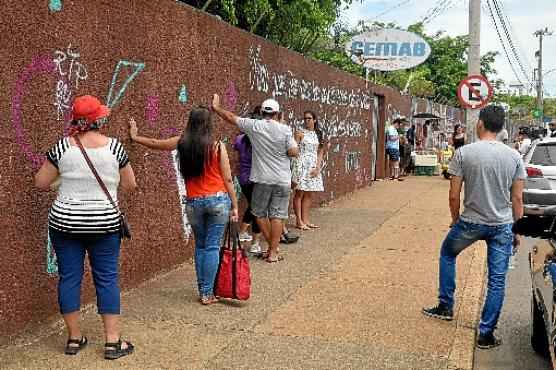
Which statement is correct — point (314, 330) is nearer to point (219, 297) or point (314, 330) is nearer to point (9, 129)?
point (219, 297)

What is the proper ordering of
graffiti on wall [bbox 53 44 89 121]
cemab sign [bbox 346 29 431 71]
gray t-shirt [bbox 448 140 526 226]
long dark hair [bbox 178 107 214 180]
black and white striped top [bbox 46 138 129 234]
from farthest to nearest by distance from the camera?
cemab sign [bbox 346 29 431 71]
long dark hair [bbox 178 107 214 180]
gray t-shirt [bbox 448 140 526 226]
graffiti on wall [bbox 53 44 89 121]
black and white striped top [bbox 46 138 129 234]

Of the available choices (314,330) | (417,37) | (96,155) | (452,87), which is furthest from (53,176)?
(452,87)

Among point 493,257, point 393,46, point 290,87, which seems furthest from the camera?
point 393,46

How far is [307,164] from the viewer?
975cm

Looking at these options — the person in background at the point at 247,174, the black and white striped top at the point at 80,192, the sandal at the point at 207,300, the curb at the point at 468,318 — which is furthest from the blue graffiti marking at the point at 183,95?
the curb at the point at 468,318

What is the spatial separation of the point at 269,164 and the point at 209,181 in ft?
5.52

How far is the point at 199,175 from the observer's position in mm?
5809

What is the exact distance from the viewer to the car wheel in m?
5.13

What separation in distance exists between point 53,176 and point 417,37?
1995 cm

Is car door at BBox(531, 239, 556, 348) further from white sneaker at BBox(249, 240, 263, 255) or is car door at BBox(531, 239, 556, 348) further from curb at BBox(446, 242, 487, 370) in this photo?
white sneaker at BBox(249, 240, 263, 255)

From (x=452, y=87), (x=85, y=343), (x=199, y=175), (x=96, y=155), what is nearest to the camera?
(x=96, y=155)

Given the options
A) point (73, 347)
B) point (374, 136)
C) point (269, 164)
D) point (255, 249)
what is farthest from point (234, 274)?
point (374, 136)

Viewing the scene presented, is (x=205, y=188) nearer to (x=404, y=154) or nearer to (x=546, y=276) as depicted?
(x=546, y=276)

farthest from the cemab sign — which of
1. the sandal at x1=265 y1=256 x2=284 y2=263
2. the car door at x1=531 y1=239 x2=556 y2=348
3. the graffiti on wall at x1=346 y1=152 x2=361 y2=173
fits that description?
the car door at x1=531 y1=239 x2=556 y2=348
